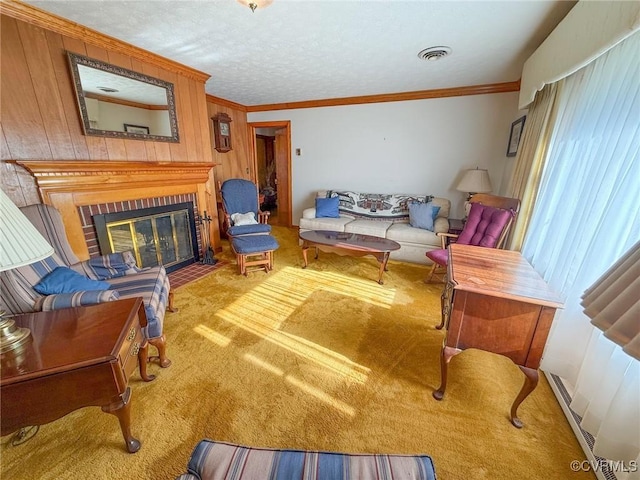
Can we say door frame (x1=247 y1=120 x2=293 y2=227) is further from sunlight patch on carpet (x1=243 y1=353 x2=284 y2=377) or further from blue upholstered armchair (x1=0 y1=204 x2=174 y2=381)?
sunlight patch on carpet (x1=243 y1=353 x2=284 y2=377)

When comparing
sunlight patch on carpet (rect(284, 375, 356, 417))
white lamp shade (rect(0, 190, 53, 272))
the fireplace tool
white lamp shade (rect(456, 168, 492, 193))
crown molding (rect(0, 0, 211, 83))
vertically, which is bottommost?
sunlight patch on carpet (rect(284, 375, 356, 417))

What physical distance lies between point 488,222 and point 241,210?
2.95m

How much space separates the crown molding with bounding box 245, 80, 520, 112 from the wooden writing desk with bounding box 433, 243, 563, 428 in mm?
3138

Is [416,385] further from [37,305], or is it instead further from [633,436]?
[37,305]

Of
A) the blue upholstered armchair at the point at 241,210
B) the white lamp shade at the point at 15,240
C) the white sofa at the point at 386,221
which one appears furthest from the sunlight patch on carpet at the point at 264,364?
the white sofa at the point at 386,221

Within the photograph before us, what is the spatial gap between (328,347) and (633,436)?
1495mm

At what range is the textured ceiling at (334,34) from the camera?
1758mm

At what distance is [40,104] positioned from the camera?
1.98m

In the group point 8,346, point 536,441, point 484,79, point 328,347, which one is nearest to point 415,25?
point 484,79

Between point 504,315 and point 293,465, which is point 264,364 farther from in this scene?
point 504,315

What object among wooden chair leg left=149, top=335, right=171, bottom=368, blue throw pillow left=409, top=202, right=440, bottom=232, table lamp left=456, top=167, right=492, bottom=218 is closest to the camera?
wooden chair leg left=149, top=335, right=171, bottom=368

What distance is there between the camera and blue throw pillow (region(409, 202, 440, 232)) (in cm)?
353

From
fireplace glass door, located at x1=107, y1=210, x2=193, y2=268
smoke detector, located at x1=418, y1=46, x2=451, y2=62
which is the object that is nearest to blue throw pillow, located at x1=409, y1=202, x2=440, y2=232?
smoke detector, located at x1=418, y1=46, x2=451, y2=62

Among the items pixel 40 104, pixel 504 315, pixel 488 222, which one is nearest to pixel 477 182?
pixel 488 222
